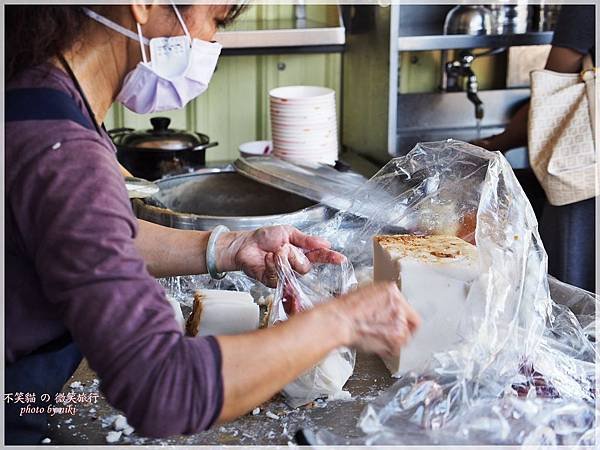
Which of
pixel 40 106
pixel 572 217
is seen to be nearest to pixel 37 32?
pixel 40 106

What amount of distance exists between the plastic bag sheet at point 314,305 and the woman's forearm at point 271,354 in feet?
0.76

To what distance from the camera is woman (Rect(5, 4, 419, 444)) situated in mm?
967

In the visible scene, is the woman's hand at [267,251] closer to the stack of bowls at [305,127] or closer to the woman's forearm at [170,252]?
the woman's forearm at [170,252]

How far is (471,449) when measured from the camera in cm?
114

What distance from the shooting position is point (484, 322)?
1300 millimetres

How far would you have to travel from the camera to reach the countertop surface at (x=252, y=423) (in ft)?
4.16

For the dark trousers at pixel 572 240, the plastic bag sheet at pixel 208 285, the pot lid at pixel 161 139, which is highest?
the pot lid at pixel 161 139

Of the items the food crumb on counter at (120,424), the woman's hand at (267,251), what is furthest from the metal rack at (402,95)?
the food crumb on counter at (120,424)

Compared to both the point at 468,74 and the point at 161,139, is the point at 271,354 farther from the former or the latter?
the point at 468,74

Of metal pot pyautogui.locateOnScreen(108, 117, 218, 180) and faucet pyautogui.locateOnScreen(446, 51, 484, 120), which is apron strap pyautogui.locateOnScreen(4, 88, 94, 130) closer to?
metal pot pyautogui.locateOnScreen(108, 117, 218, 180)

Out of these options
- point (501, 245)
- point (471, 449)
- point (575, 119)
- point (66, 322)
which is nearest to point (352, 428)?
point (471, 449)

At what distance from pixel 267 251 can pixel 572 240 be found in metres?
1.38

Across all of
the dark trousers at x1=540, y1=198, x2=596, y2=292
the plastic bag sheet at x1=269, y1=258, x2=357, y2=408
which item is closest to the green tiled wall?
the dark trousers at x1=540, y1=198, x2=596, y2=292

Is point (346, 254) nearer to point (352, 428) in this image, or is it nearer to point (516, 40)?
point (352, 428)
